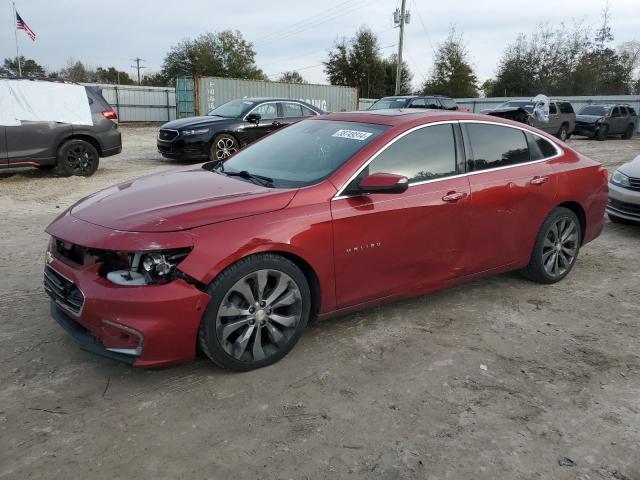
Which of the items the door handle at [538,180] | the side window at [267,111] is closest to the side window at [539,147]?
the door handle at [538,180]

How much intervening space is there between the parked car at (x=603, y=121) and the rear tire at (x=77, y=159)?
20.1 meters

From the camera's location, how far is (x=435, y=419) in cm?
277

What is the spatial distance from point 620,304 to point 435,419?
8.33 feet

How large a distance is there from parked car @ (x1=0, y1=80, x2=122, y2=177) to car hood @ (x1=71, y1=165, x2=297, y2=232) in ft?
21.9

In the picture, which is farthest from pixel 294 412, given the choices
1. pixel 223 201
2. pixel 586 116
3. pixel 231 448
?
pixel 586 116

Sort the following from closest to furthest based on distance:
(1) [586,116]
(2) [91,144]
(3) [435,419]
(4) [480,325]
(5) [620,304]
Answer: (3) [435,419]
(4) [480,325]
(5) [620,304]
(2) [91,144]
(1) [586,116]

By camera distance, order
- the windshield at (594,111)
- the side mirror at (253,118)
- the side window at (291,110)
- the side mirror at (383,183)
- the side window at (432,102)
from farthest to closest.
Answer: the windshield at (594,111) < the side window at (432,102) < the side window at (291,110) < the side mirror at (253,118) < the side mirror at (383,183)

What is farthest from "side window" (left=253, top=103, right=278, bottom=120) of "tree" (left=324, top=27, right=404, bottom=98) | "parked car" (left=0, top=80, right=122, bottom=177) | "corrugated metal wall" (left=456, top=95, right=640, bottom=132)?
"tree" (left=324, top=27, right=404, bottom=98)

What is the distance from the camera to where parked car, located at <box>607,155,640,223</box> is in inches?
261

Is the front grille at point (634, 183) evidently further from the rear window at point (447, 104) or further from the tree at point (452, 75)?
the tree at point (452, 75)

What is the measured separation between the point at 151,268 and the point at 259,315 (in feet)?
2.25

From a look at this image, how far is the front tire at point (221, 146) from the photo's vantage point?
459 inches

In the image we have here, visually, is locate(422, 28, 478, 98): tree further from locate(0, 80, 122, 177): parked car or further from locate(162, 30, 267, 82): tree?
locate(0, 80, 122, 177): parked car

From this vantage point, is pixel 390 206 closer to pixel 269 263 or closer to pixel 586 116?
pixel 269 263
